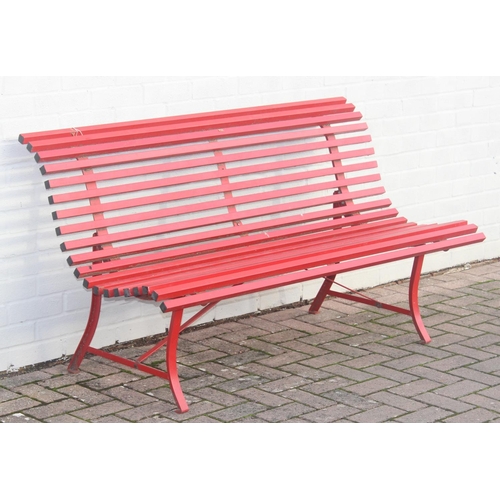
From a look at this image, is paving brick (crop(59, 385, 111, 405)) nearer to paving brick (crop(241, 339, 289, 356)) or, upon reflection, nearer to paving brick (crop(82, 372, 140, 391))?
paving brick (crop(82, 372, 140, 391))

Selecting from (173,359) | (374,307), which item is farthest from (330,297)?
(173,359)

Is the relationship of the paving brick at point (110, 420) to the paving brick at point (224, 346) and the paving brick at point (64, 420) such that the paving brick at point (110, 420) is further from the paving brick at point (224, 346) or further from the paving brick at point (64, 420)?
the paving brick at point (224, 346)

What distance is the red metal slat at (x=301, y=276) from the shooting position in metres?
4.50

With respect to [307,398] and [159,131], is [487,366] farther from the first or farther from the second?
[159,131]

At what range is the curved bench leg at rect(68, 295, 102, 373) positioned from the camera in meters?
5.08

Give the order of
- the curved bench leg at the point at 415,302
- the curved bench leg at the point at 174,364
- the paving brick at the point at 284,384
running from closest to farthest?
the curved bench leg at the point at 174,364, the paving brick at the point at 284,384, the curved bench leg at the point at 415,302

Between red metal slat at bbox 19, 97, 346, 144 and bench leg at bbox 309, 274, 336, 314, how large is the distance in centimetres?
97

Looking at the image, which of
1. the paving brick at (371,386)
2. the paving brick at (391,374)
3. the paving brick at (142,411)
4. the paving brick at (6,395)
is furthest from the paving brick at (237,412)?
the paving brick at (6,395)

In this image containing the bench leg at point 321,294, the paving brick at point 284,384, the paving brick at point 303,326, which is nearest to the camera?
the paving brick at point 284,384

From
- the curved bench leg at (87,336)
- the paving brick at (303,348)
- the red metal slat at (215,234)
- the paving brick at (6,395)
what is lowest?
the paving brick at (6,395)

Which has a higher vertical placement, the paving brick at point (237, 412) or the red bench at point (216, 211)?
the red bench at point (216, 211)

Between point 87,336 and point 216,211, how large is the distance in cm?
113

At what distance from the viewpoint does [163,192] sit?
5.64 meters

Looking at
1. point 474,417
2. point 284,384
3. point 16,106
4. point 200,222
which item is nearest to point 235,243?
point 200,222
